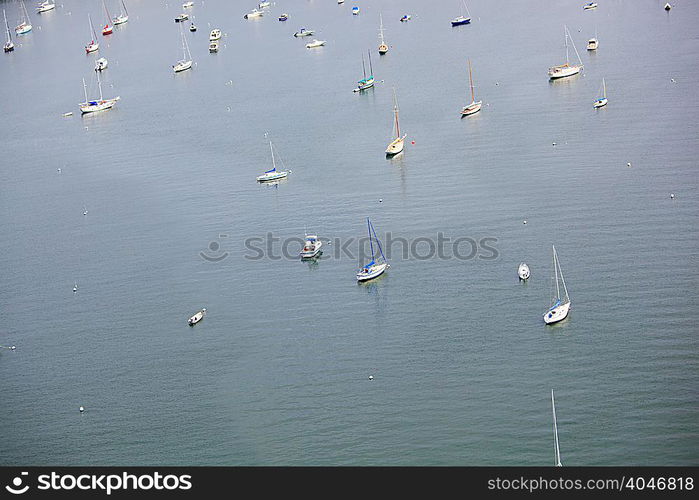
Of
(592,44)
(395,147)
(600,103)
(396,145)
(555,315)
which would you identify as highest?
(555,315)

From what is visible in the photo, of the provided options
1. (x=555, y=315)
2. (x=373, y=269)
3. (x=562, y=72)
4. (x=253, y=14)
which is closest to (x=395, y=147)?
(x=373, y=269)

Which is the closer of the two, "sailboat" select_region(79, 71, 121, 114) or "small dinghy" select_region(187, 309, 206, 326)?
"small dinghy" select_region(187, 309, 206, 326)

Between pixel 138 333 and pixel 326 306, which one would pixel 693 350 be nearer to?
pixel 326 306

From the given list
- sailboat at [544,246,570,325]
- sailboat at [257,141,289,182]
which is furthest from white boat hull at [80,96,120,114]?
sailboat at [544,246,570,325]

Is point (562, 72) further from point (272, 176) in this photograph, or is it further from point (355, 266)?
point (355, 266)

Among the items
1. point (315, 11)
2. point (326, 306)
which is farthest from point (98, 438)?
point (315, 11)

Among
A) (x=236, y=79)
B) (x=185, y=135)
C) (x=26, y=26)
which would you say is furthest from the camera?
(x=26, y=26)

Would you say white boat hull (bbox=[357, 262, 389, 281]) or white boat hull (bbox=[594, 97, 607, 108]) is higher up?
white boat hull (bbox=[357, 262, 389, 281])

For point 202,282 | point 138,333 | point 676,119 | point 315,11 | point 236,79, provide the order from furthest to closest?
point 315,11, point 236,79, point 676,119, point 202,282, point 138,333

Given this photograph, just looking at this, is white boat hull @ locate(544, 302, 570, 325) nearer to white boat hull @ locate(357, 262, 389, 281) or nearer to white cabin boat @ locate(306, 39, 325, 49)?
white boat hull @ locate(357, 262, 389, 281)
